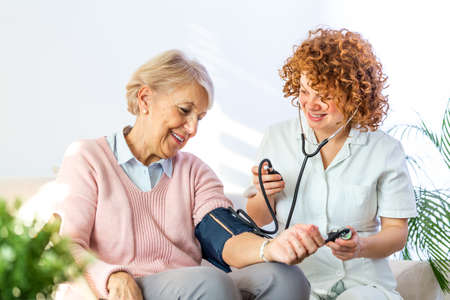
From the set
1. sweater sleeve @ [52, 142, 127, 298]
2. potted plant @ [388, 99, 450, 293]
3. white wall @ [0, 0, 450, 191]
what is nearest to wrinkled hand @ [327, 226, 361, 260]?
sweater sleeve @ [52, 142, 127, 298]

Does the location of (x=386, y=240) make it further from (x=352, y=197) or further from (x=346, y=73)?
(x=346, y=73)

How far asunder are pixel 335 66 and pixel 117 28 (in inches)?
56.7

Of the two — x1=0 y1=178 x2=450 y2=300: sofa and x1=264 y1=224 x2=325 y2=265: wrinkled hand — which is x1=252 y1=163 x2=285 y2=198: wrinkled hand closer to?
x1=264 y1=224 x2=325 y2=265: wrinkled hand

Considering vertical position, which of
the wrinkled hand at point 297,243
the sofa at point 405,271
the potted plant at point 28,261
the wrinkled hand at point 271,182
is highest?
the potted plant at point 28,261

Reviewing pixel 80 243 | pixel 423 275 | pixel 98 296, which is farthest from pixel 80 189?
pixel 423 275

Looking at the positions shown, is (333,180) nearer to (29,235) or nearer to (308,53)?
(308,53)

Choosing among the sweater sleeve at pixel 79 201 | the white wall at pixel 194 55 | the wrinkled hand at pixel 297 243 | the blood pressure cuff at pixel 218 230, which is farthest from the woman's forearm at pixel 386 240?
the white wall at pixel 194 55

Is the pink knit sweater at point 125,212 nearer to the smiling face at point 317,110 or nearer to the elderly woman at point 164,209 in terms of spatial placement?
the elderly woman at point 164,209

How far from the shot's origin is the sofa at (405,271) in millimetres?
1774

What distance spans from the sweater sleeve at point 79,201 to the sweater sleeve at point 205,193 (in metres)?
0.31

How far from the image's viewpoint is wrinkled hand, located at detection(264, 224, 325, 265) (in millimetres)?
1451

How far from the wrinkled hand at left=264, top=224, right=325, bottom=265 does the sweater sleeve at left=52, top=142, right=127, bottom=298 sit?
16.1 inches

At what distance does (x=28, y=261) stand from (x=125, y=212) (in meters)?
0.82

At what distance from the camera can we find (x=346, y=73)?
171 centimetres
